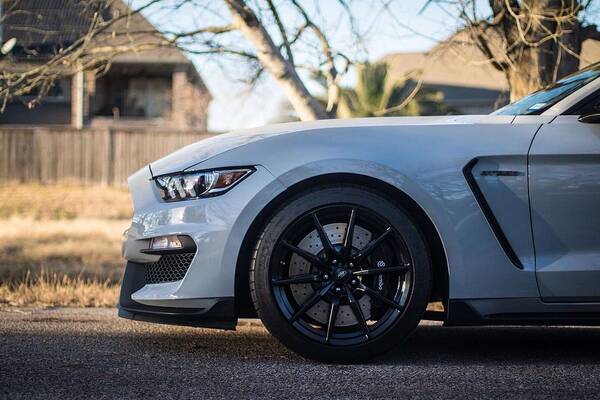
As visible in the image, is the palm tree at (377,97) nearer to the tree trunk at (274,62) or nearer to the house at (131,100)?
the house at (131,100)

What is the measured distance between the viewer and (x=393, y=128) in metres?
3.77

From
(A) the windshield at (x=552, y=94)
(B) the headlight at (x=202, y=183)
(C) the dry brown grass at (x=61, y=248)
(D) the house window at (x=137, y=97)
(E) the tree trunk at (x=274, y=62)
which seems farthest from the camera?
(D) the house window at (x=137, y=97)

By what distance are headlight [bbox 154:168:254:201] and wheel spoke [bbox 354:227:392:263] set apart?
665 millimetres

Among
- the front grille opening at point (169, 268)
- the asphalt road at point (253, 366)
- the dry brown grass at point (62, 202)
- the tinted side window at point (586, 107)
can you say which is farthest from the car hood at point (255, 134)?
the dry brown grass at point (62, 202)

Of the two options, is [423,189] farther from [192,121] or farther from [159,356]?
[192,121]

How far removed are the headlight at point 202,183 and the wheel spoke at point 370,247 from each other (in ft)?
2.18

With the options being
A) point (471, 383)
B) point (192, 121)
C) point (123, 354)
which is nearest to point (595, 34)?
point (471, 383)

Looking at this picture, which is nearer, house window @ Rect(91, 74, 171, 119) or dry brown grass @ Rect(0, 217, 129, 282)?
dry brown grass @ Rect(0, 217, 129, 282)

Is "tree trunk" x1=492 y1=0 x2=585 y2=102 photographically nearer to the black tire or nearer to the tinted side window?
the tinted side window

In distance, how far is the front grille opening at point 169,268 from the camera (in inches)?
142

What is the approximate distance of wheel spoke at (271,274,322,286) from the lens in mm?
3545

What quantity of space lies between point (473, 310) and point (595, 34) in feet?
17.6

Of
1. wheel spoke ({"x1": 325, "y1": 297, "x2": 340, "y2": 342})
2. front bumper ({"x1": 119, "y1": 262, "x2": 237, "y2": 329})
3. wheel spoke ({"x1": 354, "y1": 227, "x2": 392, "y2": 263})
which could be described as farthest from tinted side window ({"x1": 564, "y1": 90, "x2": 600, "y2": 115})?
front bumper ({"x1": 119, "y1": 262, "x2": 237, "y2": 329})

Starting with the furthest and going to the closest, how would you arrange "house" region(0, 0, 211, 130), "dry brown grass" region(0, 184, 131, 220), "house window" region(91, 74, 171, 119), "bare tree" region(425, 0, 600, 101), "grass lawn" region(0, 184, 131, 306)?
1. "house window" region(91, 74, 171, 119)
2. "house" region(0, 0, 211, 130)
3. "dry brown grass" region(0, 184, 131, 220)
4. "bare tree" region(425, 0, 600, 101)
5. "grass lawn" region(0, 184, 131, 306)
